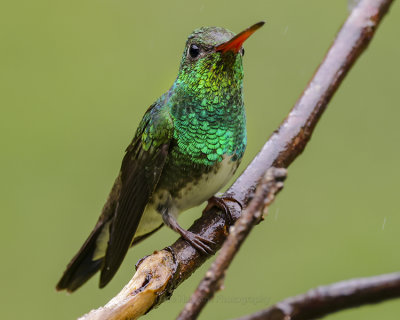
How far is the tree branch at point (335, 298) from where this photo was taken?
0.73 metres

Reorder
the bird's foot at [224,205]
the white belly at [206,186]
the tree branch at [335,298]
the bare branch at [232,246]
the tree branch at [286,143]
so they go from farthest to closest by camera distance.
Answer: the white belly at [206,186] < the bird's foot at [224,205] < the tree branch at [286,143] < the bare branch at [232,246] < the tree branch at [335,298]

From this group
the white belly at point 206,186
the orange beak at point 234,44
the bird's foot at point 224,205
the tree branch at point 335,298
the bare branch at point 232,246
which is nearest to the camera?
the tree branch at point 335,298

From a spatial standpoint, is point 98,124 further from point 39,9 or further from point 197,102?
point 197,102

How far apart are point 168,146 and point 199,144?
4.5 inches

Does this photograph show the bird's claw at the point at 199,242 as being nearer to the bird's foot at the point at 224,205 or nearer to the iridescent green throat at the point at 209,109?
the bird's foot at the point at 224,205

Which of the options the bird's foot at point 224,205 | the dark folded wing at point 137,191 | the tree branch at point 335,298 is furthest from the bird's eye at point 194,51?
the tree branch at point 335,298

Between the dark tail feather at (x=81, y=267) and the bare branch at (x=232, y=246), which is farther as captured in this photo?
the dark tail feather at (x=81, y=267)

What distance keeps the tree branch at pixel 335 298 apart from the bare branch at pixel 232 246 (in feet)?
0.40

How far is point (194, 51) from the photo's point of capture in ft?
7.88

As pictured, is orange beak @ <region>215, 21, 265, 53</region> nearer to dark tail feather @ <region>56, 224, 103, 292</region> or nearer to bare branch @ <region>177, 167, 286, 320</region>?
dark tail feather @ <region>56, 224, 103, 292</region>

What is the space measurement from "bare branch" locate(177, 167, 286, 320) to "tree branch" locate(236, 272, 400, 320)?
0.12 metres

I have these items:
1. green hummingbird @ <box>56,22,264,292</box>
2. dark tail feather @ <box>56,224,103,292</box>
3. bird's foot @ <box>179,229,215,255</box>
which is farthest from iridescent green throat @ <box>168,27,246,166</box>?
dark tail feather @ <box>56,224,103,292</box>

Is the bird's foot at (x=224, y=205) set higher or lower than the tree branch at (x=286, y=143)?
lower

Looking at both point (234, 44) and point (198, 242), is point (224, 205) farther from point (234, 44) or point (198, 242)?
point (234, 44)
